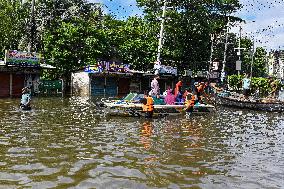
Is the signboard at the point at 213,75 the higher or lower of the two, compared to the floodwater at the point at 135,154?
higher

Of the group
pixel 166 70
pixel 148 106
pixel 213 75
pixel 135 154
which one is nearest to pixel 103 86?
pixel 166 70

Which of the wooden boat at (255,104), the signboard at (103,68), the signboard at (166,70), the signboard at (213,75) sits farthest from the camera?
the signboard at (213,75)

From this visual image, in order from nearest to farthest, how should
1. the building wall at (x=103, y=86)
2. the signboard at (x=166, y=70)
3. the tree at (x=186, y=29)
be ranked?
the building wall at (x=103, y=86) < the signboard at (x=166, y=70) < the tree at (x=186, y=29)

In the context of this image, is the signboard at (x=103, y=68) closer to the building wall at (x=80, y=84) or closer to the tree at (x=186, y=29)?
the building wall at (x=80, y=84)

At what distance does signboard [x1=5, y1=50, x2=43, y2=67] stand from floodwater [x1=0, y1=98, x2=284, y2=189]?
13217mm

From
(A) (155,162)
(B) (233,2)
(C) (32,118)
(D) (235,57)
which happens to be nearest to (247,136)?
(A) (155,162)

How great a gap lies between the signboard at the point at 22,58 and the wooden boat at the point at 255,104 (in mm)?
15721

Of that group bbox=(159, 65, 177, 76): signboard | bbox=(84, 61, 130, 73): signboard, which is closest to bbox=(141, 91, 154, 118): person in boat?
bbox=(84, 61, 130, 73): signboard

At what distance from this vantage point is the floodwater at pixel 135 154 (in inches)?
311

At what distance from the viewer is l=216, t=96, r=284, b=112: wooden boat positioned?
25.2m

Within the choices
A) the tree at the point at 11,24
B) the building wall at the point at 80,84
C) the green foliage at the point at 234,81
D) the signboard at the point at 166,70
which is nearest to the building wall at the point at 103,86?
the building wall at the point at 80,84

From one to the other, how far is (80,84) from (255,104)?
18495 millimetres

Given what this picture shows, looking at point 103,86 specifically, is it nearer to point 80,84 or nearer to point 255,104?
point 80,84

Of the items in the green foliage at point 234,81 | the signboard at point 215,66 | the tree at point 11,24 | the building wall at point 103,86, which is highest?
the tree at point 11,24
